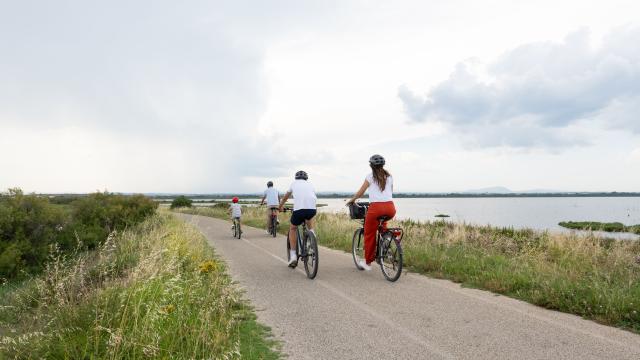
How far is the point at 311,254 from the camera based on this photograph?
892 cm

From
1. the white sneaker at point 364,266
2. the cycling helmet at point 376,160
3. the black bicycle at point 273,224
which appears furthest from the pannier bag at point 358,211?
the black bicycle at point 273,224

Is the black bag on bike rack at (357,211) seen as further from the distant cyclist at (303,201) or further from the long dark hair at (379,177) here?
the long dark hair at (379,177)

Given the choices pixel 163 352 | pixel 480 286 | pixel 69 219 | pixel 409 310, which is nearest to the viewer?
pixel 163 352

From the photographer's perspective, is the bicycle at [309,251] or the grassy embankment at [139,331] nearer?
the grassy embankment at [139,331]

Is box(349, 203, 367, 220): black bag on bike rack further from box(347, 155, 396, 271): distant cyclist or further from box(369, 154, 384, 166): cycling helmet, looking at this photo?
box(369, 154, 384, 166): cycling helmet

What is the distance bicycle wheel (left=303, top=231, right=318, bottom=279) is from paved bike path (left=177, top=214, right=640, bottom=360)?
1.18 feet

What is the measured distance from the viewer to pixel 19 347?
4402 millimetres

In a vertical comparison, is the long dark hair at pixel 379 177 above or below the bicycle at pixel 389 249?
above

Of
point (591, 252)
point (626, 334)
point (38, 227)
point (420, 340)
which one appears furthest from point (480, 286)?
point (38, 227)

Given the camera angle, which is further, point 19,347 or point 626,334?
point 626,334

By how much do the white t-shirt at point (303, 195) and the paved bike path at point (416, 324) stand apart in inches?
64.3

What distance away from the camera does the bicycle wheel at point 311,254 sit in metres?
8.66

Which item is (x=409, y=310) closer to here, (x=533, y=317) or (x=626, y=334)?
(x=533, y=317)

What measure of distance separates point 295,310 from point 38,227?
47.7 feet
